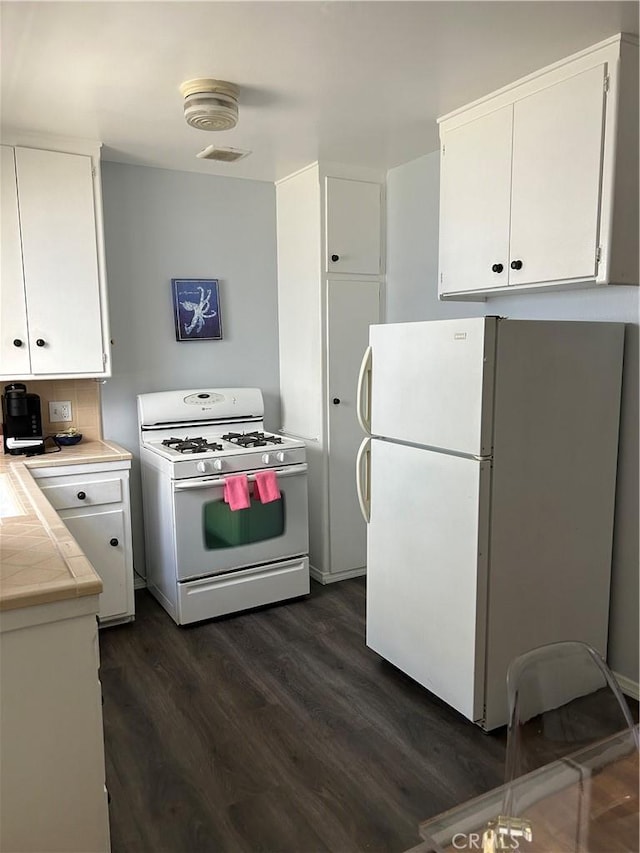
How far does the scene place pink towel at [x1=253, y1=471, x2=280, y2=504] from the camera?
3309mm

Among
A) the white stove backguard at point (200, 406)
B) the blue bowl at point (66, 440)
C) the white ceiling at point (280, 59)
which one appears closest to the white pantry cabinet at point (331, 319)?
the white stove backguard at point (200, 406)

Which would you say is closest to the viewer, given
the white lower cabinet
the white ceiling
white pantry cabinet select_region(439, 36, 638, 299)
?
→ the white lower cabinet

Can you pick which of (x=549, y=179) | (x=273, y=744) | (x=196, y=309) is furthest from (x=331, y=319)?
(x=273, y=744)

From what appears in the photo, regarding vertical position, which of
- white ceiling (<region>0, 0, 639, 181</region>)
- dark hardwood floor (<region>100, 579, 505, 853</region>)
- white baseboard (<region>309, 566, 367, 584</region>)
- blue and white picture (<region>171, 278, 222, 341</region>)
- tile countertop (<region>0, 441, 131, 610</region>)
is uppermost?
white ceiling (<region>0, 0, 639, 181</region>)

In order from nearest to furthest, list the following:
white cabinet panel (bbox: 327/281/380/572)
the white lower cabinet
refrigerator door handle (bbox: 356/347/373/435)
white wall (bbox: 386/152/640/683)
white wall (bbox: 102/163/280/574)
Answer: the white lower cabinet → white wall (bbox: 386/152/640/683) → refrigerator door handle (bbox: 356/347/373/435) → white wall (bbox: 102/163/280/574) → white cabinet panel (bbox: 327/281/380/572)

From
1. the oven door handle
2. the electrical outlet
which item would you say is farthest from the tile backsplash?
the oven door handle

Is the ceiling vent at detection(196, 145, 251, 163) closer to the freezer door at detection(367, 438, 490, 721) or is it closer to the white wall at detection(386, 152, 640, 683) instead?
the white wall at detection(386, 152, 640, 683)

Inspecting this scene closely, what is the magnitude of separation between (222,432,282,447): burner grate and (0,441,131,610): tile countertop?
1.23 metres

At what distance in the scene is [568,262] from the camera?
2.32 metres

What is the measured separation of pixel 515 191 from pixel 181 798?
2.45 m

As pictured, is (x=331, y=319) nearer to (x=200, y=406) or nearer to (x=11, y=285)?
(x=200, y=406)

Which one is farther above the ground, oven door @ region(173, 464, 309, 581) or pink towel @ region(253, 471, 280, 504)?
pink towel @ region(253, 471, 280, 504)

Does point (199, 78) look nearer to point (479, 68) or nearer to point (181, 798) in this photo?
point (479, 68)

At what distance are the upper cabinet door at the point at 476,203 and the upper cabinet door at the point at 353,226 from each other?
84 cm
